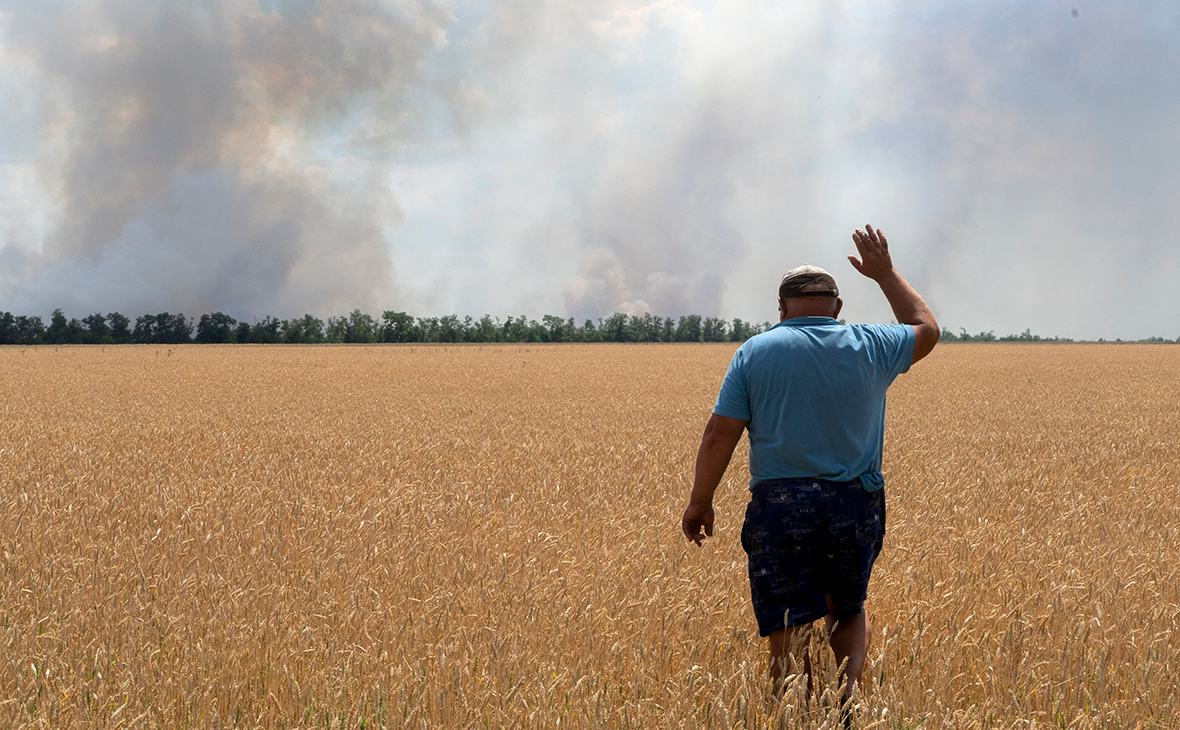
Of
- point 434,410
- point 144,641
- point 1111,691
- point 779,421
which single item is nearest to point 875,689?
point 779,421

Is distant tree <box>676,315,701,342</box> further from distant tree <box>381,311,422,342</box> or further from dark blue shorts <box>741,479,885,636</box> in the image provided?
dark blue shorts <box>741,479,885,636</box>

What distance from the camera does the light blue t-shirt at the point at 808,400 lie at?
3.21 metres

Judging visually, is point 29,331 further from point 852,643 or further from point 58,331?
point 852,643

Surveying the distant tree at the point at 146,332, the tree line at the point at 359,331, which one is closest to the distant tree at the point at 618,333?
the tree line at the point at 359,331

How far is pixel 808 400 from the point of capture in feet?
10.5

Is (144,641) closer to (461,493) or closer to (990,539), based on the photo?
(461,493)

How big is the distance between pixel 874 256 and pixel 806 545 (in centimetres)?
154

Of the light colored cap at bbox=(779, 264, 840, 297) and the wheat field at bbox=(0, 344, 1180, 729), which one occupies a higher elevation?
the light colored cap at bbox=(779, 264, 840, 297)

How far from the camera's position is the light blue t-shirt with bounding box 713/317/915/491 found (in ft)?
10.5

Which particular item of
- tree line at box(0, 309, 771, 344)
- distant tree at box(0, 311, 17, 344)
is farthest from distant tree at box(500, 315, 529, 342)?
distant tree at box(0, 311, 17, 344)

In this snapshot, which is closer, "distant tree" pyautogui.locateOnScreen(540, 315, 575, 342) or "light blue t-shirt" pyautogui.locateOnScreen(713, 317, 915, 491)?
"light blue t-shirt" pyautogui.locateOnScreen(713, 317, 915, 491)

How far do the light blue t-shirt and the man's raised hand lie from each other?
→ 0.57 metres

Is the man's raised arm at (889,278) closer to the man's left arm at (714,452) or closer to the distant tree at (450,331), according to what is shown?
the man's left arm at (714,452)

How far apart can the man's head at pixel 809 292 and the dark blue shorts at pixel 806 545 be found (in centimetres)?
80
